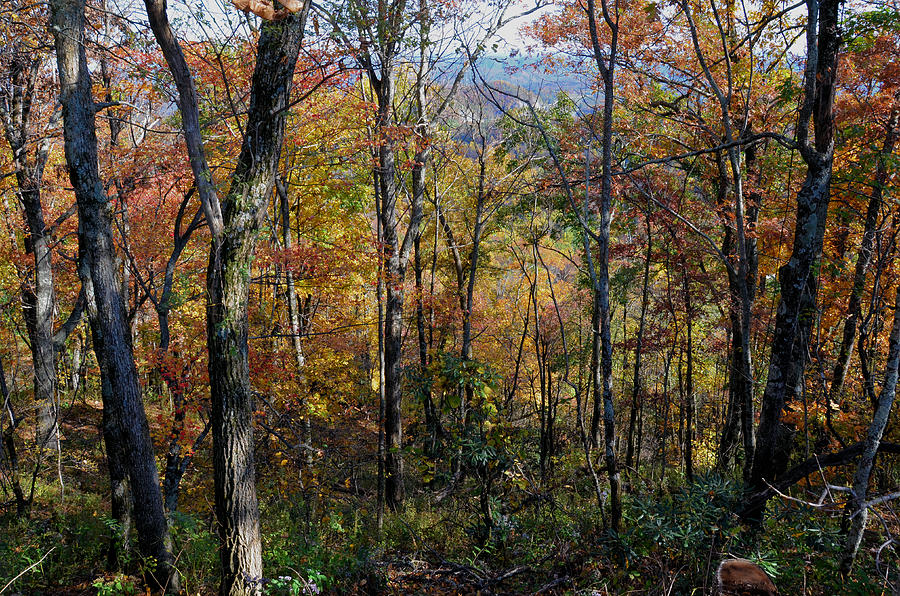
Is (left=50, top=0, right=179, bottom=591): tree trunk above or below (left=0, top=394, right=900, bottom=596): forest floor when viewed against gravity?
above

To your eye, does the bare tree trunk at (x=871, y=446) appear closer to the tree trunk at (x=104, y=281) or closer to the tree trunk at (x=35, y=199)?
the tree trunk at (x=104, y=281)

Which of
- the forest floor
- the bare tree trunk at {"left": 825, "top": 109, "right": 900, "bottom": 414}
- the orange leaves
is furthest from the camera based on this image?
the bare tree trunk at {"left": 825, "top": 109, "right": 900, "bottom": 414}

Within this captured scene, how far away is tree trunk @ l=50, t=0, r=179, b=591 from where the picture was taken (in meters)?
5.46

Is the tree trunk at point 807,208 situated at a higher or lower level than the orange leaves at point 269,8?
lower

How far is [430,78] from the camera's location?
11.1 meters

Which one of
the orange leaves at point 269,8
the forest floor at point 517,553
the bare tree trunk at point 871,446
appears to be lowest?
the forest floor at point 517,553

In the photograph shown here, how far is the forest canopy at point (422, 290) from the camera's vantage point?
4.62m

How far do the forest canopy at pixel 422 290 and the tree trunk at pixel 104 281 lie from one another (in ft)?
0.10

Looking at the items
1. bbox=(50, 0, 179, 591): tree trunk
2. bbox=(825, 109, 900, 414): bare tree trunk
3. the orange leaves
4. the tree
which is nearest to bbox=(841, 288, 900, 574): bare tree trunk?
bbox=(825, 109, 900, 414): bare tree trunk

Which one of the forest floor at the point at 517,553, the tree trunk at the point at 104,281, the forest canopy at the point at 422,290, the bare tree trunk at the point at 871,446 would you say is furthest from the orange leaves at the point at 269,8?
the bare tree trunk at the point at 871,446

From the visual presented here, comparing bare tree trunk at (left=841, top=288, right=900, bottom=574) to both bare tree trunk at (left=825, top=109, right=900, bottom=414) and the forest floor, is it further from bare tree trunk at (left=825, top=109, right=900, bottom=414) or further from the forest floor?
bare tree trunk at (left=825, top=109, right=900, bottom=414)

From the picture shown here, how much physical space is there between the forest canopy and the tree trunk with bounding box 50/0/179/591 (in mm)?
32

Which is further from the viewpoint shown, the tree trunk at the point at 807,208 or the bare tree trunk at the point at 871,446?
the tree trunk at the point at 807,208

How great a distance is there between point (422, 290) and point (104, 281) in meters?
8.09
